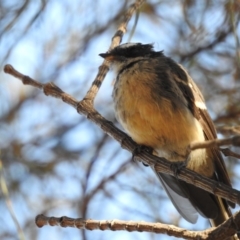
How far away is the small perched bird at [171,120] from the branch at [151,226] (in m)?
0.79

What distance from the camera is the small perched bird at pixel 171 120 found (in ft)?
8.80

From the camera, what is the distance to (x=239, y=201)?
1.76 metres

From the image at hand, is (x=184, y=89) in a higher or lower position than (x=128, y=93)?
higher

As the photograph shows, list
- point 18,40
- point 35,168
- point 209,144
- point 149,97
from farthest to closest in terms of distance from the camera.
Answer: point 35,168 < point 18,40 < point 149,97 < point 209,144

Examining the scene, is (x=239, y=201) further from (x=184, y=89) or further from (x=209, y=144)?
(x=184, y=89)

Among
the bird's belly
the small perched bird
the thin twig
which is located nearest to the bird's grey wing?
the small perched bird

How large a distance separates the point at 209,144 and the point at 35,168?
8.18 feet

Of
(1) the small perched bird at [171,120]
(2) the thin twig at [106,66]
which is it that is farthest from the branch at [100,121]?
(1) the small perched bird at [171,120]

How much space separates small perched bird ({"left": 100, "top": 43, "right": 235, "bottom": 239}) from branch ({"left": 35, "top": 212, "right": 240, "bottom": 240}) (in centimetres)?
79

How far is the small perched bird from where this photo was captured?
268 cm

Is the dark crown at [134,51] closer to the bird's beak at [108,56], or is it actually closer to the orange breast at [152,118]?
the bird's beak at [108,56]

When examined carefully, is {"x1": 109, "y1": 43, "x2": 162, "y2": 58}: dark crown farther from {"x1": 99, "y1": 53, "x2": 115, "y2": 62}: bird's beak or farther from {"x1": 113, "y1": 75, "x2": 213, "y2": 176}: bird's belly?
{"x1": 113, "y1": 75, "x2": 213, "y2": 176}: bird's belly

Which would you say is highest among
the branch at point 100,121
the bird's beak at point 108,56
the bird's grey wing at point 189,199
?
the bird's beak at point 108,56

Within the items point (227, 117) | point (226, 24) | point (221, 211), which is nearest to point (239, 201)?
point (221, 211)
